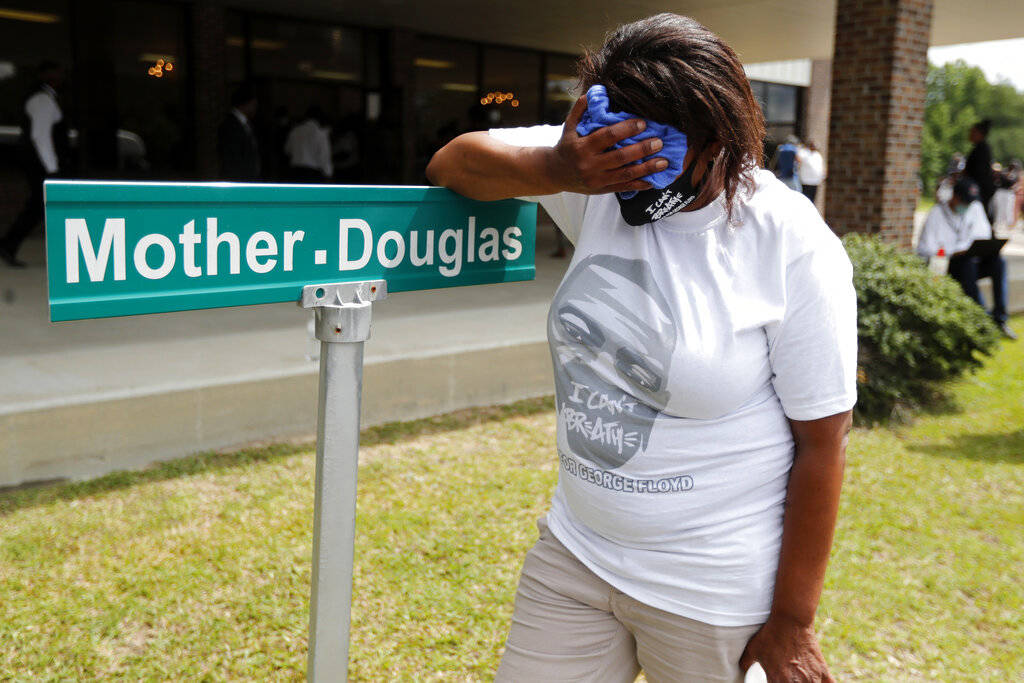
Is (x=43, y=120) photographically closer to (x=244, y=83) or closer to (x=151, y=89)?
(x=151, y=89)

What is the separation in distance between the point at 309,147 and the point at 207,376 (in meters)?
8.05

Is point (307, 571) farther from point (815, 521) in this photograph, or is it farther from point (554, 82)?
point (554, 82)

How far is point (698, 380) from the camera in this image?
135 cm

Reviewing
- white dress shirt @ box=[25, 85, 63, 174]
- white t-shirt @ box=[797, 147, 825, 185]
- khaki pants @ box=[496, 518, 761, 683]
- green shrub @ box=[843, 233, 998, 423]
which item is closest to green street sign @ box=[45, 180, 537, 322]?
khaki pants @ box=[496, 518, 761, 683]

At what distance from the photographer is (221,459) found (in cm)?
427

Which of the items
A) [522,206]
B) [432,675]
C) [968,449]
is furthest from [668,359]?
[968,449]

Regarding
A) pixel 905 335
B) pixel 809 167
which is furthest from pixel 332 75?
pixel 905 335

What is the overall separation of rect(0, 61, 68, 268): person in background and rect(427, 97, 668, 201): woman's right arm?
25.3 feet

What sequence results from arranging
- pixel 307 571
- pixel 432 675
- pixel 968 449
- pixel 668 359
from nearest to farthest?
pixel 668 359
pixel 432 675
pixel 307 571
pixel 968 449

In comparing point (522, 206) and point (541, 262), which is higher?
point (522, 206)

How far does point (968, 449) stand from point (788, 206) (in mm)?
4466

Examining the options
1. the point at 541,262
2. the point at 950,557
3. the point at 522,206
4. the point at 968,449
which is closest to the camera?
the point at 522,206

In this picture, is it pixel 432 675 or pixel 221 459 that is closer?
pixel 432 675

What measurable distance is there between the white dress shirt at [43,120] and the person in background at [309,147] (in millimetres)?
3701
